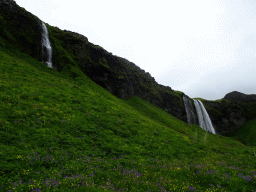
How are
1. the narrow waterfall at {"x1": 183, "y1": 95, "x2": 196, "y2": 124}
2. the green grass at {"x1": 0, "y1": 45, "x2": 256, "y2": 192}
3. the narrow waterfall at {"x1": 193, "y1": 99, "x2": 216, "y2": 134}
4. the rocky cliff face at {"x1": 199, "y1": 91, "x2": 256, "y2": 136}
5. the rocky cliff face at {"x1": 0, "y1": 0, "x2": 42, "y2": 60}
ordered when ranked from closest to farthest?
the green grass at {"x1": 0, "y1": 45, "x2": 256, "y2": 192} < the rocky cliff face at {"x1": 0, "y1": 0, "x2": 42, "y2": 60} < the narrow waterfall at {"x1": 183, "y1": 95, "x2": 196, "y2": 124} < the narrow waterfall at {"x1": 193, "y1": 99, "x2": 216, "y2": 134} < the rocky cliff face at {"x1": 199, "y1": 91, "x2": 256, "y2": 136}

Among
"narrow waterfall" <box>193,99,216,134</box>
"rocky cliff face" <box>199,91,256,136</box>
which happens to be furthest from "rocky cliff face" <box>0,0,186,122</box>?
"rocky cliff face" <box>199,91,256,136</box>

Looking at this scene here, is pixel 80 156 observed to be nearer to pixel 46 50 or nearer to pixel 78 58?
pixel 46 50

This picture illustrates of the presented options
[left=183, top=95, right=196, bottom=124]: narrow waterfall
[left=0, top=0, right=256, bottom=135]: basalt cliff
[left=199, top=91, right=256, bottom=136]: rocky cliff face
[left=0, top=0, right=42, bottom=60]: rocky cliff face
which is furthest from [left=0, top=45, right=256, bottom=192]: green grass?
[left=199, top=91, right=256, bottom=136]: rocky cliff face

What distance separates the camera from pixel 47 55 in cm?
4450

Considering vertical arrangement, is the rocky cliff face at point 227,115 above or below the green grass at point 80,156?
above

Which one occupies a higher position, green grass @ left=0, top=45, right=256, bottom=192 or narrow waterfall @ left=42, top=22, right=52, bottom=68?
narrow waterfall @ left=42, top=22, right=52, bottom=68

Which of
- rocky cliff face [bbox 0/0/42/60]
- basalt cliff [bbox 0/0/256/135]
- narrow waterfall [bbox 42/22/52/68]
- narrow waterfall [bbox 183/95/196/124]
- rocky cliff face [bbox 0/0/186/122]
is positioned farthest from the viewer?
narrow waterfall [bbox 183/95/196/124]

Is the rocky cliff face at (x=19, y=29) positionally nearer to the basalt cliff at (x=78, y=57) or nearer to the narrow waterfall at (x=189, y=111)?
the basalt cliff at (x=78, y=57)

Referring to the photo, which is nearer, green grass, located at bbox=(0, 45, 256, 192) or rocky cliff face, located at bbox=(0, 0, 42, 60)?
green grass, located at bbox=(0, 45, 256, 192)

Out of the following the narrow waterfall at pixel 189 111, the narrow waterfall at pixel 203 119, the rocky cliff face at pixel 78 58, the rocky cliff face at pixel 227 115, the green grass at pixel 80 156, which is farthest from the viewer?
the rocky cliff face at pixel 227 115

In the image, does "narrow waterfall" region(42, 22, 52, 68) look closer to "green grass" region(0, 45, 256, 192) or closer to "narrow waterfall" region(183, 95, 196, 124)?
"green grass" region(0, 45, 256, 192)

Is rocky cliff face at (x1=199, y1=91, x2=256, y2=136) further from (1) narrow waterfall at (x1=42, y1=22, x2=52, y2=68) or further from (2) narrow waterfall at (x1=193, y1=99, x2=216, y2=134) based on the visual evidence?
(1) narrow waterfall at (x1=42, y1=22, x2=52, y2=68)

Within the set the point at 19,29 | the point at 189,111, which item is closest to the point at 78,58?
the point at 19,29

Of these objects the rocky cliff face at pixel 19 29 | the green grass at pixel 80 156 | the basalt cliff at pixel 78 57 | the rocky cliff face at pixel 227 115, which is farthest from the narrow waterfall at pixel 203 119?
the rocky cliff face at pixel 19 29
